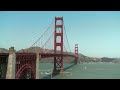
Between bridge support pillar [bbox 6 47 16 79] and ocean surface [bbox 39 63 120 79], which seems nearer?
bridge support pillar [bbox 6 47 16 79]

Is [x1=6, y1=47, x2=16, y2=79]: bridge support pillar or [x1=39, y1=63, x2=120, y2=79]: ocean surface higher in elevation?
[x1=6, y1=47, x2=16, y2=79]: bridge support pillar

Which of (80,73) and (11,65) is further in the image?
(80,73)

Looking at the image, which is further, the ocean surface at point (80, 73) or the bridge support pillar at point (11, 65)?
the ocean surface at point (80, 73)

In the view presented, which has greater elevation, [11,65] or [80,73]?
[11,65]

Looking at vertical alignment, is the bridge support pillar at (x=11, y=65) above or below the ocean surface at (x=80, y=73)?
above
